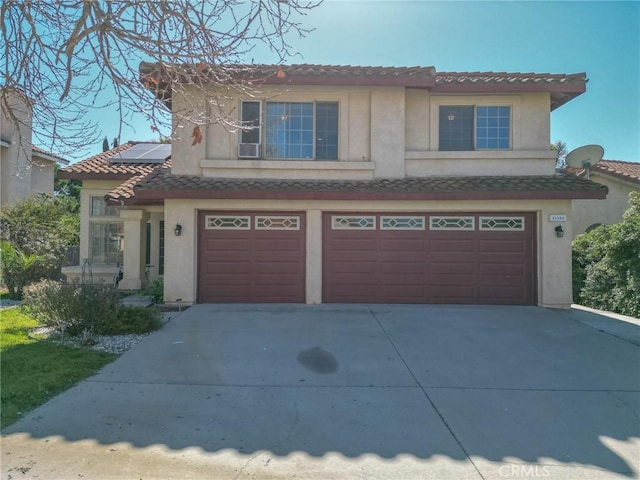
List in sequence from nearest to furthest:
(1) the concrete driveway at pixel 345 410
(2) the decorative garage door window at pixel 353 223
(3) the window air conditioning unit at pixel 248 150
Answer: (1) the concrete driveway at pixel 345 410 → (2) the decorative garage door window at pixel 353 223 → (3) the window air conditioning unit at pixel 248 150

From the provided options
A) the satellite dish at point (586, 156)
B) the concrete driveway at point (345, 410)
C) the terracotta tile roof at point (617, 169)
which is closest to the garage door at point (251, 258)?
the concrete driveway at point (345, 410)

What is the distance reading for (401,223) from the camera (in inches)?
419

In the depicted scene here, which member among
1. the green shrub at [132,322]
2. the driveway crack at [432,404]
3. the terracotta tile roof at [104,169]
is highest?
the terracotta tile roof at [104,169]

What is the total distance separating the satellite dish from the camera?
1202 centimetres

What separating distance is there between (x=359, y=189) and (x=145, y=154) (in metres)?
9.05

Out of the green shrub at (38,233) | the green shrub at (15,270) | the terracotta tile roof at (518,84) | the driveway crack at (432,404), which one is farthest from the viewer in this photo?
the green shrub at (38,233)

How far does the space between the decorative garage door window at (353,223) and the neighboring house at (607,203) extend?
396 inches

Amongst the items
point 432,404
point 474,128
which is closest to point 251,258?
point 432,404

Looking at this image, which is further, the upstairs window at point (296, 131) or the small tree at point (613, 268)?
the upstairs window at point (296, 131)

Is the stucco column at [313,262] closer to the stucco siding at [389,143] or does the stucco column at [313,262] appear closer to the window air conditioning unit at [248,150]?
the stucco siding at [389,143]

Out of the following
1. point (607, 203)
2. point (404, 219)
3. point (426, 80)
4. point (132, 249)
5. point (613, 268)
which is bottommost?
point (613, 268)

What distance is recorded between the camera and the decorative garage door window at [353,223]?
10617 millimetres

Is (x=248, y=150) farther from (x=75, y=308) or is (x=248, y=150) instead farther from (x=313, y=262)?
(x=75, y=308)

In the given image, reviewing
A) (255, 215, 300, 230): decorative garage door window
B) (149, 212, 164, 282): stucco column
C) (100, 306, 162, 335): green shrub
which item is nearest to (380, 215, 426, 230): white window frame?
(255, 215, 300, 230): decorative garage door window
